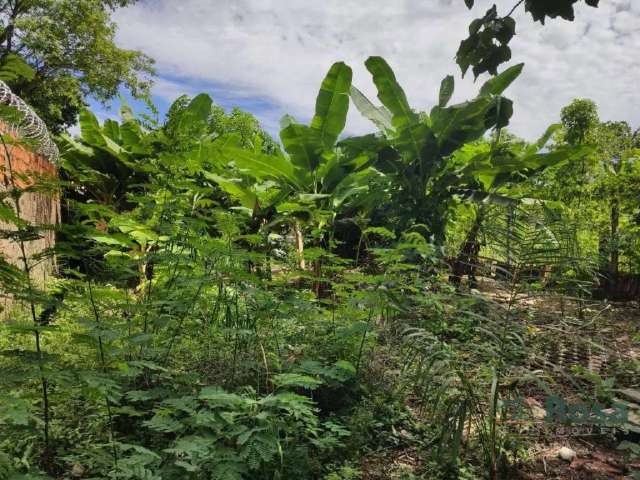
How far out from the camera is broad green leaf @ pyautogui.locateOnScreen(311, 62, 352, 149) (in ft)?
17.4

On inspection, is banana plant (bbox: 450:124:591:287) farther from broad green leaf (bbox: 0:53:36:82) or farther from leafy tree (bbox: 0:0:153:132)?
leafy tree (bbox: 0:0:153:132)

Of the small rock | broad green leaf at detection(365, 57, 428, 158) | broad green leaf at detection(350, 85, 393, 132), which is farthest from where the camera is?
broad green leaf at detection(350, 85, 393, 132)

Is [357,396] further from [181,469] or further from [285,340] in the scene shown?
[181,469]

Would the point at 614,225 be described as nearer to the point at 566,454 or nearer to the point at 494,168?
the point at 494,168

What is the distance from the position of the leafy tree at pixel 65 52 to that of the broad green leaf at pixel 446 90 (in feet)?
45.7

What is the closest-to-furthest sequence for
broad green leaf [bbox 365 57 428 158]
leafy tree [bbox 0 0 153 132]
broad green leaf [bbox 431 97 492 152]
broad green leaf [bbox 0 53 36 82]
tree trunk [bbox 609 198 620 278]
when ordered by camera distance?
broad green leaf [bbox 0 53 36 82] < broad green leaf [bbox 431 97 492 152] < broad green leaf [bbox 365 57 428 158] < tree trunk [bbox 609 198 620 278] < leafy tree [bbox 0 0 153 132]

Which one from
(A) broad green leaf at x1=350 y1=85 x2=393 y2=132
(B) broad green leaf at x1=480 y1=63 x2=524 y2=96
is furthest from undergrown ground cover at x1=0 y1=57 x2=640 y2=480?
(A) broad green leaf at x1=350 y1=85 x2=393 y2=132

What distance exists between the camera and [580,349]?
383cm

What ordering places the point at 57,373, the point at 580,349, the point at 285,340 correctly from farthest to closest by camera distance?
the point at 580,349, the point at 285,340, the point at 57,373

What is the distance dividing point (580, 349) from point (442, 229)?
2.05 meters

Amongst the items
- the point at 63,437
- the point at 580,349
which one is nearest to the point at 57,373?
the point at 63,437

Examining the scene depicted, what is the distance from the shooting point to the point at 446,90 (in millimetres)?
5777

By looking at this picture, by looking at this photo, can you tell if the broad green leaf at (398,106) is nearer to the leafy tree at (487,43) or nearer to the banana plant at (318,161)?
the banana plant at (318,161)

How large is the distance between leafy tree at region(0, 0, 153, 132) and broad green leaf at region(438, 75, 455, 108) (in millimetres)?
13921
